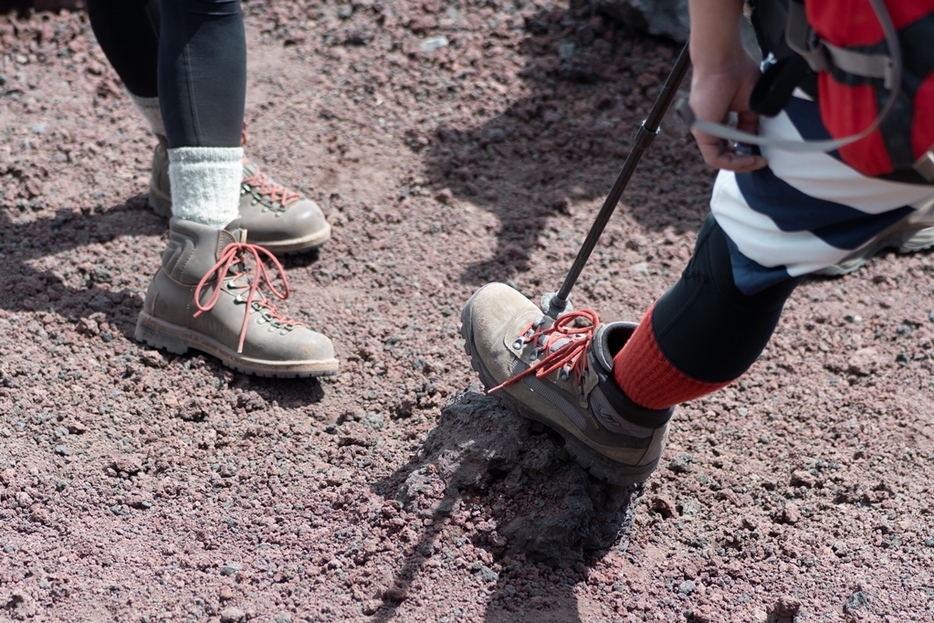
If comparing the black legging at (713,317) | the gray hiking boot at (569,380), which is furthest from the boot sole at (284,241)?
the black legging at (713,317)

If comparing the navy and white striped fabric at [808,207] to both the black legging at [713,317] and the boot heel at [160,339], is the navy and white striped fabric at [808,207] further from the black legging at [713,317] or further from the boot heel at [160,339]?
the boot heel at [160,339]

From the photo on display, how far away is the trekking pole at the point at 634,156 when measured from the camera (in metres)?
1.92

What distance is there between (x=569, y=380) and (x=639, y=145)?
0.56m

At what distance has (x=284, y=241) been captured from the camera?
3.04 meters

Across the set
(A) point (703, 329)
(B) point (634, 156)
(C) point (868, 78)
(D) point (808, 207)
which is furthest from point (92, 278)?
(C) point (868, 78)

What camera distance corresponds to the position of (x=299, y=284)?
3.04 m

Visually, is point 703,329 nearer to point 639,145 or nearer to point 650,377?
Answer: point 650,377

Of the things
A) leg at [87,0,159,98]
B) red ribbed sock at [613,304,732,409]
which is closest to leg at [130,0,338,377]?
leg at [87,0,159,98]

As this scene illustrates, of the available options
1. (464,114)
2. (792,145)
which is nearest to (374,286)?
(464,114)

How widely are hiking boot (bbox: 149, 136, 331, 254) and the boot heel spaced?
1.72ft

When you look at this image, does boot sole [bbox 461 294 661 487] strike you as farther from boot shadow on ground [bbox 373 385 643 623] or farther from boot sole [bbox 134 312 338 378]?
boot sole [bbox 134 312 338 378]

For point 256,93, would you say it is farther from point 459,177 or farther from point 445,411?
point 445,411

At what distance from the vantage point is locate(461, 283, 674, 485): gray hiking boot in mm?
2006

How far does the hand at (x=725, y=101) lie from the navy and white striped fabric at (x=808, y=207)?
41 mm
